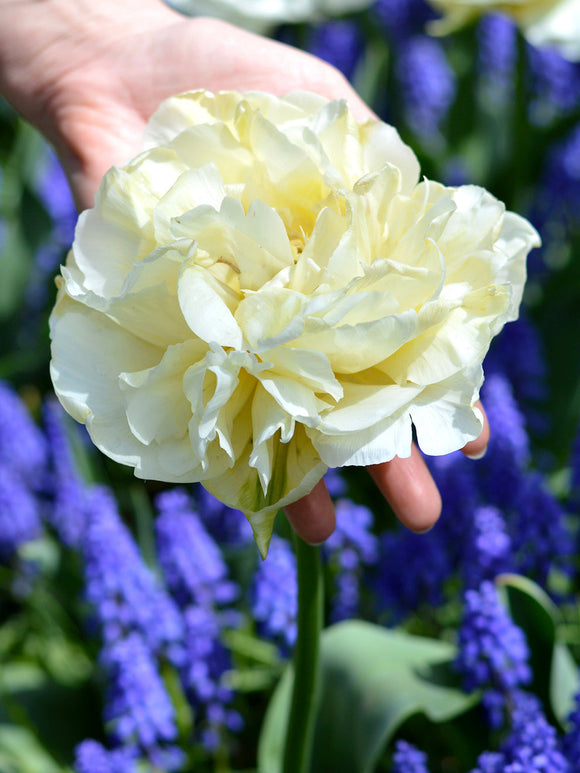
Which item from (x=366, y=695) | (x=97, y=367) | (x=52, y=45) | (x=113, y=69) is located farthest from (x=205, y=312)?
(x=52, y=45)

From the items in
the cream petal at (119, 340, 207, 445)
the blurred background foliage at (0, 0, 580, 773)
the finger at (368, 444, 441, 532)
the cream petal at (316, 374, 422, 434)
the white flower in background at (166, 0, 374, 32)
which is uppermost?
the cream petal at (316, 374, 422, 434)

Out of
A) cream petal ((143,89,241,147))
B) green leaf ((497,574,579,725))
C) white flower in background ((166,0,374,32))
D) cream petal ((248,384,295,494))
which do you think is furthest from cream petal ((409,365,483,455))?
white flower in background ((166,0,374,32))

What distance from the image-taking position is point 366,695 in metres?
1.19

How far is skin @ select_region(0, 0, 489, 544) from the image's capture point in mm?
1358

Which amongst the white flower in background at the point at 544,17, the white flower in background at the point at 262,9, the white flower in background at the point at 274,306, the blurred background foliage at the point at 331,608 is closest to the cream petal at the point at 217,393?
Answer: the white flower in background at the point at 274,306

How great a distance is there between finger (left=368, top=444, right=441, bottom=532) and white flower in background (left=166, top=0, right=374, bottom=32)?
1.81 m

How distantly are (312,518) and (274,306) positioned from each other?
0.77 ft

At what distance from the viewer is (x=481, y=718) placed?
1.22 m

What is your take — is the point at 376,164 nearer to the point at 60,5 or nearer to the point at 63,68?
the point at 63,68

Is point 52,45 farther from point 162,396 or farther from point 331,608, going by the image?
point 331,608

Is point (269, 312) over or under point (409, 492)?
over

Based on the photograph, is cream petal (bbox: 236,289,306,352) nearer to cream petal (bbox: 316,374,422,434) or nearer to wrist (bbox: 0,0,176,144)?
cream petal (bbox: 316,374,422,434)

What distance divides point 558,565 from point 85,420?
2.91 ft

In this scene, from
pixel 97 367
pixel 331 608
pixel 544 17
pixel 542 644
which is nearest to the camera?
pixel 97 367
